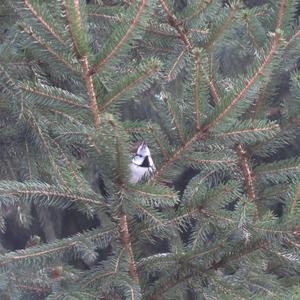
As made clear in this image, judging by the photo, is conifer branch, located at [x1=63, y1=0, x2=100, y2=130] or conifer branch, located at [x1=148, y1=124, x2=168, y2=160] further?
conifer branch, located at [x1=148, y1=124, x2=168, y2=160]

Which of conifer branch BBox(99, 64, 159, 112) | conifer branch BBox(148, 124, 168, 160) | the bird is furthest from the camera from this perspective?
the bird

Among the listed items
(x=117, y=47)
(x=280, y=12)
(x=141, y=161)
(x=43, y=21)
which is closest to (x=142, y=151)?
(x=141, y=161)

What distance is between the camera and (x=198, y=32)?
7.30 ft

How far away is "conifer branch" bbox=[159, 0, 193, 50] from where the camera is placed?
216 cm

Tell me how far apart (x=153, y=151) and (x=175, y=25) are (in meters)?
0.66

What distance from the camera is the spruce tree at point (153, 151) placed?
4.95 ft

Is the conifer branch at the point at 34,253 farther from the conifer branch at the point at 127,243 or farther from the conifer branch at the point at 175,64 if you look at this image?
the conifer branch at the point at 175,64

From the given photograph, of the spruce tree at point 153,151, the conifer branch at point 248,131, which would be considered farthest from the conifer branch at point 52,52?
the conifer branch at point 248,131

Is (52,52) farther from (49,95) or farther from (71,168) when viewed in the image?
(71,168)

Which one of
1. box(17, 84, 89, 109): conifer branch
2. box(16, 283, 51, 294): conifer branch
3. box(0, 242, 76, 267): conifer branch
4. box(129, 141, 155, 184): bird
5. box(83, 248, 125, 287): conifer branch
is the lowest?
box(16, 283, 51, 294): conifer branch

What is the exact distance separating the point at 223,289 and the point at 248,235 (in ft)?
0.63

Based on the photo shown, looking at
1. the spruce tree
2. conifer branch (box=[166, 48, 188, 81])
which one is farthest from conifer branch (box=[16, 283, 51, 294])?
conifer branch (box=[166, 48, 188, 81])

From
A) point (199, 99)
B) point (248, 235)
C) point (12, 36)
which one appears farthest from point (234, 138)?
point (12, 36)

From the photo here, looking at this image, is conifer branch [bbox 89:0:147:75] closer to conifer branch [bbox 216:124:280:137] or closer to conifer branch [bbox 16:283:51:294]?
conifer branch [bbox 216:124:280:137]
